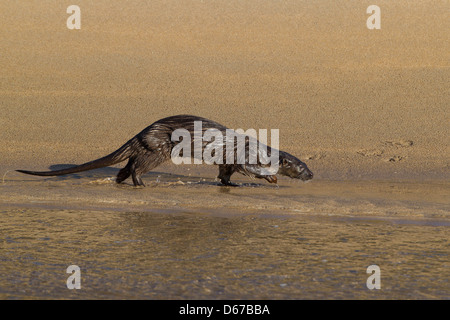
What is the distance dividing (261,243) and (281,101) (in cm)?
671

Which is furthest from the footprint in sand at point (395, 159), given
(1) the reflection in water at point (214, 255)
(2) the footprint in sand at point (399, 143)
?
(1) the reflection in water at point (214, 255)

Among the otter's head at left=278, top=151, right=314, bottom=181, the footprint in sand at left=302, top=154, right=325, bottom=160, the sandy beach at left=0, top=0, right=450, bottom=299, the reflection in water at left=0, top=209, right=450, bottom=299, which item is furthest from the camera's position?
the footprint in sand at left=302, top=154, right=325, bottom=160

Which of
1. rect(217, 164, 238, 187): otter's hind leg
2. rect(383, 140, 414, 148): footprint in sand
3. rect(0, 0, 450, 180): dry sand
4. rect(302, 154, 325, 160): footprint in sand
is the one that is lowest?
rect(217, 164, 238, 187): otter's hind leg

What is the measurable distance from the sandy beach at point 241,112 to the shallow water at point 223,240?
0.03 m

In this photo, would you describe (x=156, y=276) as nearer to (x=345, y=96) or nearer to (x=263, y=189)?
(x=263, y=189)

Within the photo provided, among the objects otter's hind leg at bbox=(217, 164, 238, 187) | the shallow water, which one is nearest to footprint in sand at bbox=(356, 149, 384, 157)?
the shallow water

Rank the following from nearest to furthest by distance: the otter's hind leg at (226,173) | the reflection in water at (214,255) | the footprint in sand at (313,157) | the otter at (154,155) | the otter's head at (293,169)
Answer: the reflection in water at (214,255) → the otter at (154,155) → the otter's hind leg at (226,173) → the otter's head at (293,169) → the footprint in sand at (313,157)

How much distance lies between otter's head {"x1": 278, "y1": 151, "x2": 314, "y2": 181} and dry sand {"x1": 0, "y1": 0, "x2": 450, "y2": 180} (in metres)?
0.50

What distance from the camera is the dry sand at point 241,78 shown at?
10844mm

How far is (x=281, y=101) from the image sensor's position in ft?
41.5

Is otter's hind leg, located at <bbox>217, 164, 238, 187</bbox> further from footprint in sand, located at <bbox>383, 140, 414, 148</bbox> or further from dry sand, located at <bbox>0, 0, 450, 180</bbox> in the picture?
footprint in sand, located at <bbox>383, 140, 414, 148</bbox>

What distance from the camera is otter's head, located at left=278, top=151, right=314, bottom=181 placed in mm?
9086

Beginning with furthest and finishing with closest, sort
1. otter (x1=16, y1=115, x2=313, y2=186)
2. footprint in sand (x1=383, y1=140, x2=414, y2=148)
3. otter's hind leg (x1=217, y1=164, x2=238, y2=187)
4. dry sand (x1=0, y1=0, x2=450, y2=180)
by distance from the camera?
dry sand (x1=0, y1=0, x2=450, y2=180), footprint in sand (x1=383, y1=140, x2=414, y2=148), otter's hind leg (x1=217, y1=164, x2=238, y2=187), otter (x1=16, y1=115, x2=313, y2=186)

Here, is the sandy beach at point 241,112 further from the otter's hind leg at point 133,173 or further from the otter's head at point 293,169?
the otter's hind leg at point 133,173
